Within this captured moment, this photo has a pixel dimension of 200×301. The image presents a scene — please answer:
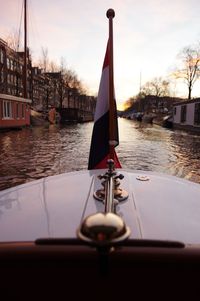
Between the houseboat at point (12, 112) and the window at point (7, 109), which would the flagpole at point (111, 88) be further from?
the window at point (7, 109)

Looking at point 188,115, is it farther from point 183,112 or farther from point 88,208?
point 88,208

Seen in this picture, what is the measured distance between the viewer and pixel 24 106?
2717cm

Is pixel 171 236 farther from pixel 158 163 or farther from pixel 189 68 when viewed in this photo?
pixel 189 68

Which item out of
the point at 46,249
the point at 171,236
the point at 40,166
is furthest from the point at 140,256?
the point at 40,166

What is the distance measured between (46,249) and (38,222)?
0.55 metres

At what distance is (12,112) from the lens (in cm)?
2353

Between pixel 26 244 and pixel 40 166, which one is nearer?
pixel 26 244

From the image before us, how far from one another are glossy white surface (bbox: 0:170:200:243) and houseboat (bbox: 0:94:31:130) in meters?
20.4

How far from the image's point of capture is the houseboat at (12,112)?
70.8 feet

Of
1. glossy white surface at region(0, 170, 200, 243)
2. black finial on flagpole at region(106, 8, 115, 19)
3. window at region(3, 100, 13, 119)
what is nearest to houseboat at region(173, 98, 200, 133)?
window at region(3, 100, 13, 119)

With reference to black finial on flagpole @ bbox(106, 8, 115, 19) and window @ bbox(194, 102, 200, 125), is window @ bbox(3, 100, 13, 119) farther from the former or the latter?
black finial on flagpole @ bbox(106, 8, 115, 19)

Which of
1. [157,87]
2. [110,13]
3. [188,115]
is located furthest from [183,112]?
[157,87]

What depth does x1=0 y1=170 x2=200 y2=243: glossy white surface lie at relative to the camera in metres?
1.39

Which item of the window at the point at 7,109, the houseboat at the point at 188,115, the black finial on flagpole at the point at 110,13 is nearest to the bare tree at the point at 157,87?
the houseboat at the point at 188,115
